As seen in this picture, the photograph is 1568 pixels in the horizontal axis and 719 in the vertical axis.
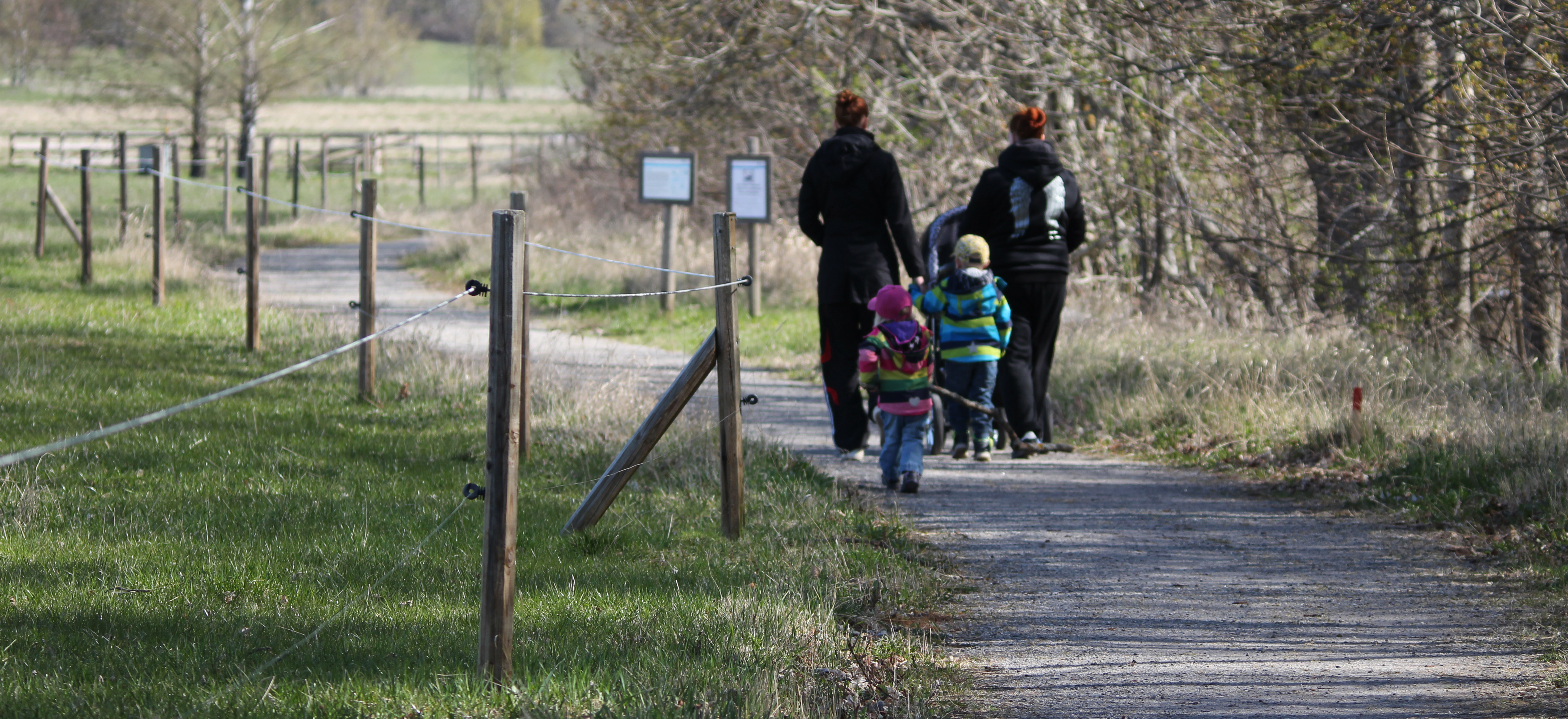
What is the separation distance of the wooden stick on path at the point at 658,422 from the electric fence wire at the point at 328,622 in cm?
67

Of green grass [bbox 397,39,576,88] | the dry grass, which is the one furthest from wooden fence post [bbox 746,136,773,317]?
green grass [bbox 397,39,576,88]

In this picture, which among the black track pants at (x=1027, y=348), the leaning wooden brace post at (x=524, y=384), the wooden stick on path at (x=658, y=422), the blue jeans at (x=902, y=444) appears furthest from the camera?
the black track pants at (x=1027, y=348)

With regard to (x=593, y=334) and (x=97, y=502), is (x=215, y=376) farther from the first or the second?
(x=593, y=334)

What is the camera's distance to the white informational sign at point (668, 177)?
1659 centimetres

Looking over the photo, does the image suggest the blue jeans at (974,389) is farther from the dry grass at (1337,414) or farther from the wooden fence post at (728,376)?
the wooden fence post at (728,376)

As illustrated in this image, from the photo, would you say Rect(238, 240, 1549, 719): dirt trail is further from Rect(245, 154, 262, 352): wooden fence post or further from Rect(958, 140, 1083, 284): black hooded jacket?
Rect(245, 154, 262, 352): wooden fence post

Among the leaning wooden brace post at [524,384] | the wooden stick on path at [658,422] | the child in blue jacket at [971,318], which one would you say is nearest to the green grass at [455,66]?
the leaning wooden brace post at [524,384]

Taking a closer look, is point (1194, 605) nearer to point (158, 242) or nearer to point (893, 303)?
point (893, 303)

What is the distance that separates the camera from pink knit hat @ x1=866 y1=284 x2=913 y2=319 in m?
7.58

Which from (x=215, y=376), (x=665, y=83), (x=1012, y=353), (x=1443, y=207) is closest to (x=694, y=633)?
(x=1012, y=353)

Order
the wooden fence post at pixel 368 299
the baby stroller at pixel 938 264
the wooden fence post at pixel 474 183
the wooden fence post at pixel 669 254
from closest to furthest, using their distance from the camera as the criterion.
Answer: the baby stroller at pixel 938 264 < the wooden fence post at pixel 368 299 < the wooden fence post at pixel 669 254 < the wooden fence post at pixel 474 183

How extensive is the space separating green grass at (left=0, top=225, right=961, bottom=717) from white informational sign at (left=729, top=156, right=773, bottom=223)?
6.47 m

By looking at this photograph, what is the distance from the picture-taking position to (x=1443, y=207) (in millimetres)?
10250

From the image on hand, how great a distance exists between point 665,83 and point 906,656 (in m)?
16.6
